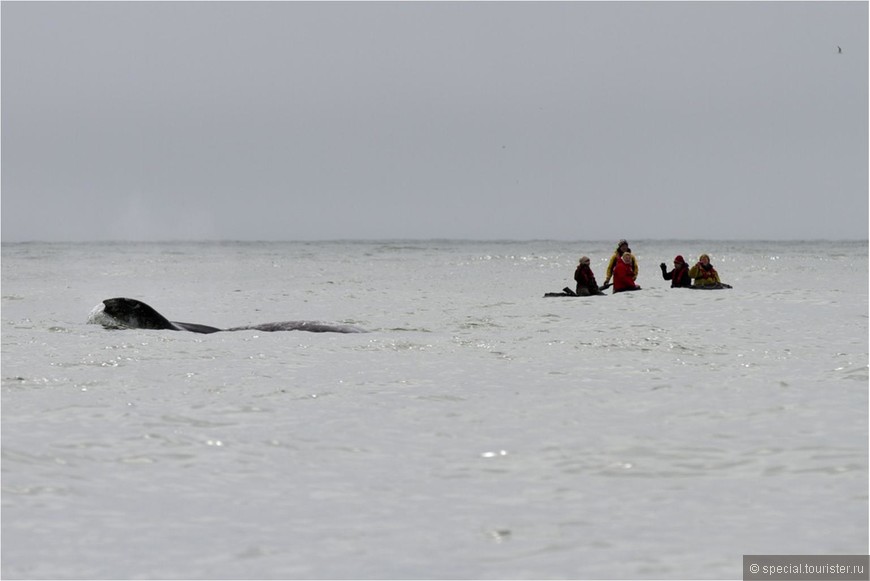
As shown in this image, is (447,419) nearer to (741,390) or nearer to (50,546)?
(741,390)

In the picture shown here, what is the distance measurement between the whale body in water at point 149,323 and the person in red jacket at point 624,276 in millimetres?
7942

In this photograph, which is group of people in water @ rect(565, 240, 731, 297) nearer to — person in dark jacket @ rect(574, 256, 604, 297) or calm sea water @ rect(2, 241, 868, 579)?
person in dark jacket @ rect(574, 256, 604, 297)

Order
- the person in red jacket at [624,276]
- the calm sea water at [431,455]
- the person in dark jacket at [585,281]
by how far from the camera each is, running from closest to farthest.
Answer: the calm sea water at [431,455]
the person in dark jacket at [585,281]
the person in red jacket at [624,276]

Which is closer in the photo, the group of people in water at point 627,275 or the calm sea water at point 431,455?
the calm sea water at point 431,455

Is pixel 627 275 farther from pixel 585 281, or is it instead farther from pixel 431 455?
pixel 431 455

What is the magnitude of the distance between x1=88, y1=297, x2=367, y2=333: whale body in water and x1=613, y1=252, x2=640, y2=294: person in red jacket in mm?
7942

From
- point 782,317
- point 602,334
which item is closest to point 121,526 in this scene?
point 602,334

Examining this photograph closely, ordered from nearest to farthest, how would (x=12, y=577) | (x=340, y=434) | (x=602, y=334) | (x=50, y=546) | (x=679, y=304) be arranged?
(x=12, y=577), (x=50, y=546), (x=340, y=434), (x=602, y=334), (x=679, y=304)

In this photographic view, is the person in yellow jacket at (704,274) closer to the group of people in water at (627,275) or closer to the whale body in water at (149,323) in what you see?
the group of people in water at (627,275)

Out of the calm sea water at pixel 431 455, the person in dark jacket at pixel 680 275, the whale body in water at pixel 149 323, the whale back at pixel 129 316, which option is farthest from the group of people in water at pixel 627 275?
the whale back at pixel 129 316

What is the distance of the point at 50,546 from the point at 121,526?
0.37 metres

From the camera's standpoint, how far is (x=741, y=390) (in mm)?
8875

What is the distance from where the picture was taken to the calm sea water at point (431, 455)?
4.59 metres

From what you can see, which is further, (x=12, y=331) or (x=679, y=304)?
(x=679, y=304)
